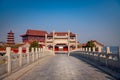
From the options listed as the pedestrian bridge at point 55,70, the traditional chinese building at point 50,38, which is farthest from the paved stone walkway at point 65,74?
the traditional chinese building at point 50,38

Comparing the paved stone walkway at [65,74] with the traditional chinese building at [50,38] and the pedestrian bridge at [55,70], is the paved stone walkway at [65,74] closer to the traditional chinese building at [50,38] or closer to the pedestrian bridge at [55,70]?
the pedestrian bridge at [55,70]

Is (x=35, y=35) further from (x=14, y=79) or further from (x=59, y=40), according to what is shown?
(x=14, y=79)

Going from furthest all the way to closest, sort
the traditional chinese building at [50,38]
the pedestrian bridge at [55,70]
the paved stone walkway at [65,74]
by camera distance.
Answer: the traditional chinese building at [50,38] < the paved stone walkway at [65,74] < the pedestrian bridge at [55,70]

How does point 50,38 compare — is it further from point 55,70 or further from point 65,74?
point 65,74

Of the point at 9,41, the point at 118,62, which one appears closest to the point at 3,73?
the point at 118,62

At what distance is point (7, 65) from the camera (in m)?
9.87

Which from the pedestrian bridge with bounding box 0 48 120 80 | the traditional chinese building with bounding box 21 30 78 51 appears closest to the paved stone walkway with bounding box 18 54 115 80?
the pedestrian bridge with bounding box 0 48 120 80

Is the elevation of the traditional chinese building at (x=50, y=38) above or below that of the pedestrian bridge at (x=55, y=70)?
above

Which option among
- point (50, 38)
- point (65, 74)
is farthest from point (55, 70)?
point (50, 38)

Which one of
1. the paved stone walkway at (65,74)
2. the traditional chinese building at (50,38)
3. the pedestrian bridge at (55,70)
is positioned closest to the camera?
the pedestrian bridge at (55,70)

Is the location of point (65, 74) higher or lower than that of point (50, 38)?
lower

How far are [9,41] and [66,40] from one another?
30.0 metres

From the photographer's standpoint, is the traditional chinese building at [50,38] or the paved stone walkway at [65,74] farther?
the traditional chinese building at [50,38]

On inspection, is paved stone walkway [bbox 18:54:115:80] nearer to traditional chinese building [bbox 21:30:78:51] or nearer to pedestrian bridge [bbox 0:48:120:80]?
pedestrian bridge [bbox 0:48:120:80]
